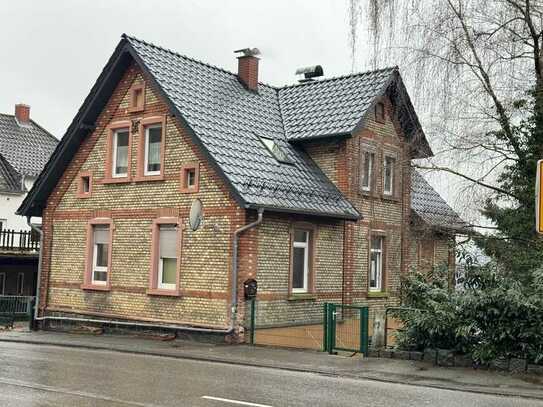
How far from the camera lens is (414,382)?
13172 millimetres

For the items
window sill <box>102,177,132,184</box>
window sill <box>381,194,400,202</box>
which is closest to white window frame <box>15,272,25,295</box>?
window sill <box>102,177,132,184</box>

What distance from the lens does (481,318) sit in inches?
571

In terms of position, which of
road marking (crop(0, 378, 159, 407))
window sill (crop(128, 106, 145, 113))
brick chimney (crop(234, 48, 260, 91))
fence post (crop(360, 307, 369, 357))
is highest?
brick chimney (crop(234, 48, 260, 91))

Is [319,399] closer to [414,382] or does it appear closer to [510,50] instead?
[414,382]

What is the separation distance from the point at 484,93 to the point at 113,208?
37.3 ft

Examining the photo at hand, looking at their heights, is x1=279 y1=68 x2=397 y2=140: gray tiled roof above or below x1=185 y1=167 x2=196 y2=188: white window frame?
above

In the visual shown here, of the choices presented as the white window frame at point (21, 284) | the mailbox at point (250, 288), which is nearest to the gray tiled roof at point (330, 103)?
the mailbox at point (250, 288)

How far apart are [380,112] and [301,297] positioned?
7139mm

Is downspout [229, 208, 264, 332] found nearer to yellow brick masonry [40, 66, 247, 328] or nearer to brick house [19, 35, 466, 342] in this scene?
brick house [19, 35, 466, 342]

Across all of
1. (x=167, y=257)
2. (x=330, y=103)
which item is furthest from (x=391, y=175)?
(x=167, y=257)

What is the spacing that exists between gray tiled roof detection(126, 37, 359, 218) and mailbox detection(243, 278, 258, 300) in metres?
1.92

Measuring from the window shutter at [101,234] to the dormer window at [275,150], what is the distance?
5391 millimetres

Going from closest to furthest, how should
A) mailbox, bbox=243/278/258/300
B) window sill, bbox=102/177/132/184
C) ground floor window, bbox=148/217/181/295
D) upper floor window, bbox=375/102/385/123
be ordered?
mailbox, bbox=243/278/258/300 < ground floor window, bbox=148/217/181/295 < window sill, bbox=102/177/132/184 < upper floor window, bbox=375/102/385/123

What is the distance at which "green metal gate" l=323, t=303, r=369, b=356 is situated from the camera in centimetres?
1636
